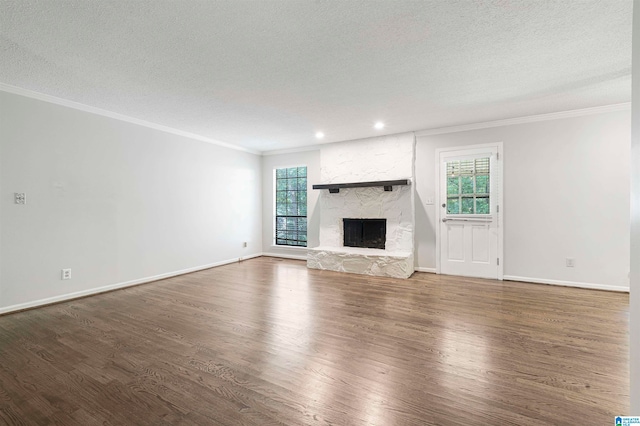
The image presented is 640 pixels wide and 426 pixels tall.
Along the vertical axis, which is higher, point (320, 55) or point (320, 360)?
point (320, 55)

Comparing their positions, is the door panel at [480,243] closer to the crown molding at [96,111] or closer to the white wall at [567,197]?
the white wall at [567,197]

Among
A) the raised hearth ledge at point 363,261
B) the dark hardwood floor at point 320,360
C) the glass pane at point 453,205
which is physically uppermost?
the glass pane at point 453,205

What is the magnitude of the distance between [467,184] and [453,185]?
22cm

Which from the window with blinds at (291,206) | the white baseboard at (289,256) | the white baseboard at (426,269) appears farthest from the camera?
the window with blinds at (291,206)

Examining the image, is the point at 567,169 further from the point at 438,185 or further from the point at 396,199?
the point at 396,199

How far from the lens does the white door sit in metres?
4.65

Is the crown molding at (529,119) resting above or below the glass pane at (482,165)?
above

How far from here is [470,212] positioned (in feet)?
15.8

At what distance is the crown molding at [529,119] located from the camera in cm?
397

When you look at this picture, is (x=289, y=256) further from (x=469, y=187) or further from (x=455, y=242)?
(x=469, y=187)

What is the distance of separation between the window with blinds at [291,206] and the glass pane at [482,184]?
3.57m

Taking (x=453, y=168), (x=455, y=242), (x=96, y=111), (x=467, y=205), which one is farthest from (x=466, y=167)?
(x=96, y=111)

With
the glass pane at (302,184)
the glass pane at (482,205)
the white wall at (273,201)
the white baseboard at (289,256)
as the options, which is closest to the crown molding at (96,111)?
the white wall at (273,201)

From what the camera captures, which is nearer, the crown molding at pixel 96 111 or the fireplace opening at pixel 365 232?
the crown molding at pixel 96 111
